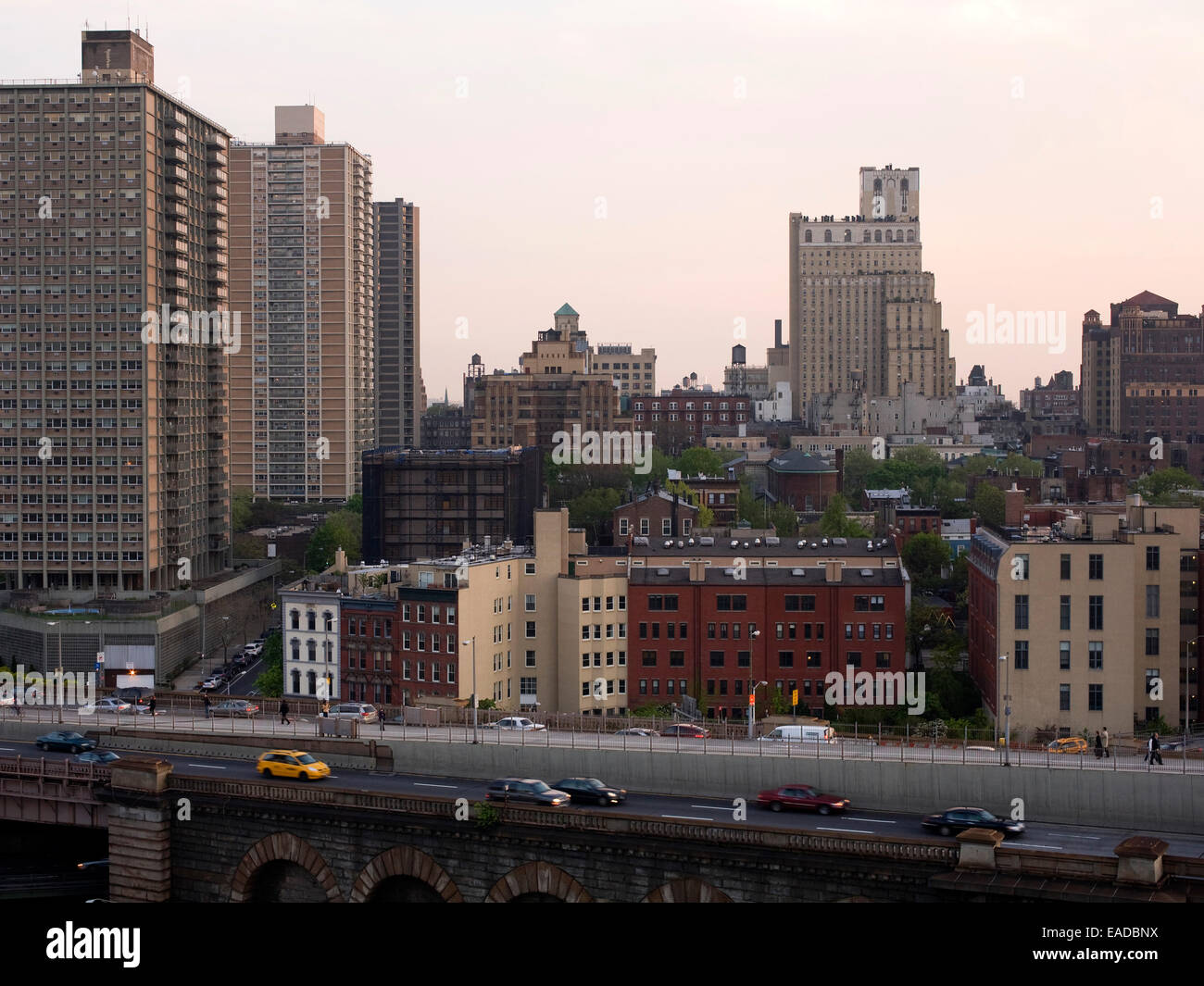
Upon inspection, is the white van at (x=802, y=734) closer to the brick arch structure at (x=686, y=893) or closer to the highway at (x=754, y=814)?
the highway at (x=754, y=814)

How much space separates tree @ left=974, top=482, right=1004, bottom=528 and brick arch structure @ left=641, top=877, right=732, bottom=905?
9868cm

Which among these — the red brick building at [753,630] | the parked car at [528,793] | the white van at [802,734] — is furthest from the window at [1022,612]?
the parked car at [528,793]

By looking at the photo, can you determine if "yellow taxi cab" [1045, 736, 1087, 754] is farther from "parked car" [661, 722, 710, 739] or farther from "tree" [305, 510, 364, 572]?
"tree" [305, 510, 364, 572]

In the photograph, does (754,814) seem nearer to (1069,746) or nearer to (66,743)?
(1069,746)

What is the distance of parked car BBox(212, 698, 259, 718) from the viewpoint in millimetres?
56094

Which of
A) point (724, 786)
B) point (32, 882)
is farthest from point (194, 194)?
point (724, 786)

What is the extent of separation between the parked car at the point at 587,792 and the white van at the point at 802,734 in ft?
24.7

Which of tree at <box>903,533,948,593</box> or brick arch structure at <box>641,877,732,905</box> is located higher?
tree at <box>903,533,948,593</box>

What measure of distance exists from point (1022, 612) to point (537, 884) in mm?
30237

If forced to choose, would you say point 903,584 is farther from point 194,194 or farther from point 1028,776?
point 194,194

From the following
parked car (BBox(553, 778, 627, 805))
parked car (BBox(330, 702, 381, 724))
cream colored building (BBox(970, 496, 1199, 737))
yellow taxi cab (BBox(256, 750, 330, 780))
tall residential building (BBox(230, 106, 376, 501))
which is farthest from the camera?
tall residential building (BBox(230, 106, 376, 501))

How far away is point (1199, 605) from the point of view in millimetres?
66000

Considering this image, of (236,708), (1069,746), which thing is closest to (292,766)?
(236,708)

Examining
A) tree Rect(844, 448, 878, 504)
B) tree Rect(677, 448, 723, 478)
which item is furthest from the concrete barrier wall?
tree Rect(844, 448, 878, 504)
